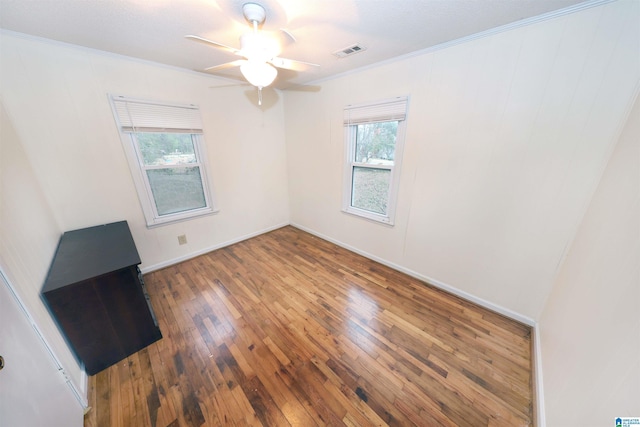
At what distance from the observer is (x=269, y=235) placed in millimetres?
3633

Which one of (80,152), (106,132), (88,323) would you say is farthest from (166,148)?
(88,323)

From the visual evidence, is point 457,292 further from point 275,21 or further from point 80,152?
point 80,152

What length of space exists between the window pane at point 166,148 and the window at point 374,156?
205cm

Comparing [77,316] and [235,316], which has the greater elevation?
[77,316]

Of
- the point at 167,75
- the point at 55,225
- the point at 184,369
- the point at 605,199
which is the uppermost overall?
the point at 167,75

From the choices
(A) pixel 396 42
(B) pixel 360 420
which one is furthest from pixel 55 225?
(A) pixel 396 42

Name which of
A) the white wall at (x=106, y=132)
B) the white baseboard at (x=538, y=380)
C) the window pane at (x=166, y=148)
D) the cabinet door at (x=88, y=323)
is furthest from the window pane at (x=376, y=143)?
the cabinet door at (x=88, y=323)

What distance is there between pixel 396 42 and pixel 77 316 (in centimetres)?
313

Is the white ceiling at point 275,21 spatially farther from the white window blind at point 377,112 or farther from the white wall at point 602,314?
the white wall at point 602,314

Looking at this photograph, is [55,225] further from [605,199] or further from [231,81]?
[605,199]

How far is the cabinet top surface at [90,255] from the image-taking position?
1.35m

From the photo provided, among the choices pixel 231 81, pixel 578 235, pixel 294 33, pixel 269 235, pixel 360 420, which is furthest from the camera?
pixel 269 235

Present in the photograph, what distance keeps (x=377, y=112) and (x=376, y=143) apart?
1.15ft

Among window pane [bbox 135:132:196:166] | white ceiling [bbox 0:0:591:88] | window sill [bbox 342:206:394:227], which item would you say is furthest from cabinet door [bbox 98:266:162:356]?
window sill [bbox 342:206:394:227]
